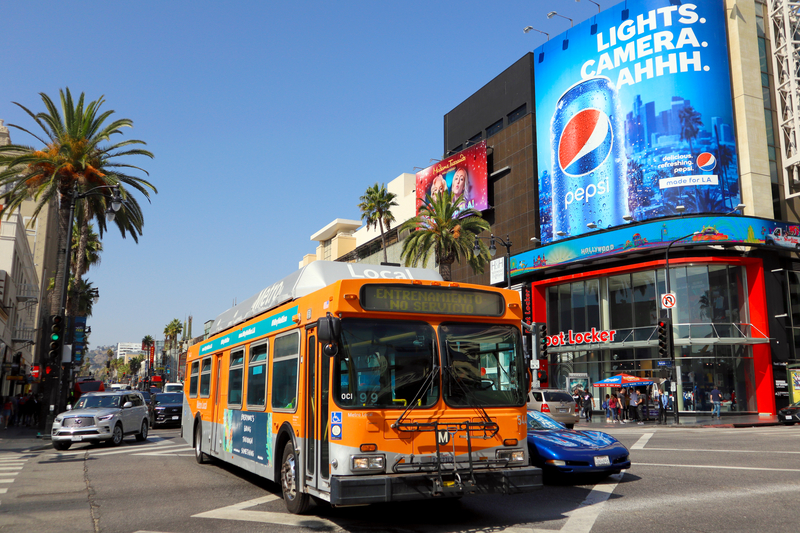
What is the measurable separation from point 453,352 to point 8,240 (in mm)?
44591

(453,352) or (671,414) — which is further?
(671,414)

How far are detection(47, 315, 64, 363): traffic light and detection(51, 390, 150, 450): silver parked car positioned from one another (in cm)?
271

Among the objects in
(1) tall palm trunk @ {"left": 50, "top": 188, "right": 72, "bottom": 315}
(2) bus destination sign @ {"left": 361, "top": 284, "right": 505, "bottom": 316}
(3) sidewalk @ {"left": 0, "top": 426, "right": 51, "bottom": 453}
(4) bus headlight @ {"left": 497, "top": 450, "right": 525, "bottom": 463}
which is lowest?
(3) sidewalk @ {"left": 0, "top": 426, "right": 51, "bottom": 453}

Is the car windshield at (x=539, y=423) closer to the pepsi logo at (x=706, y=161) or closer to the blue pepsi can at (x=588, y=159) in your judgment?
the blue pepsi can at (x=588, y=159)

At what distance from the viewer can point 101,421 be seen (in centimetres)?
2023

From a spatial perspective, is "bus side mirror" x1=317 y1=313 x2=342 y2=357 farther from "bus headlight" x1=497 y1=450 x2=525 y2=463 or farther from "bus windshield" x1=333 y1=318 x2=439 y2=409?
"bus headlight" x1=497 y1=450 x2=525 y2=463

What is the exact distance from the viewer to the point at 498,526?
7.96m

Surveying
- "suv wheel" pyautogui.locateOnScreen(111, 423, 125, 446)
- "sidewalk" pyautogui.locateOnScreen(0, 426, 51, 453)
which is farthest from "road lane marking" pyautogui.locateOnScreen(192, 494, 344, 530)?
"sidewalk" pyautogui.locateOnScreen(0, 426, 51, 453)

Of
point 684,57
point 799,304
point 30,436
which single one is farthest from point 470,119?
point 30,436

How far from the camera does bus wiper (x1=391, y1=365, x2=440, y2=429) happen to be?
7594 mm

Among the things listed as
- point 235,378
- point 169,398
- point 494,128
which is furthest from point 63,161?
point 494,128

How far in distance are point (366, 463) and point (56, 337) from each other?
19.7m

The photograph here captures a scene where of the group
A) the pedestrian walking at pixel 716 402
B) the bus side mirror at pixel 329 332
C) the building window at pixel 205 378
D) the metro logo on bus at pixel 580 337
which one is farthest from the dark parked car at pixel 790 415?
the bus side mirror at pixel 329 332

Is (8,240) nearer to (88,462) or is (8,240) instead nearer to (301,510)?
(88,462)
